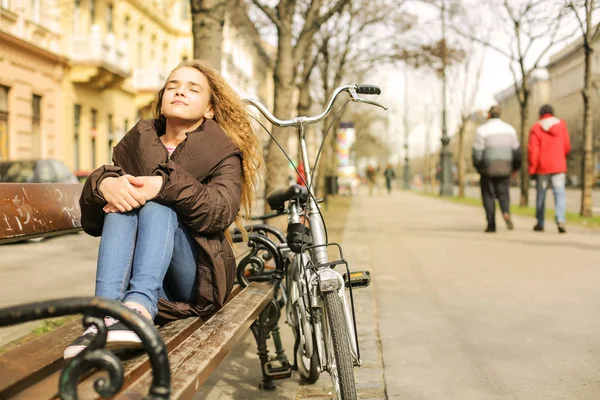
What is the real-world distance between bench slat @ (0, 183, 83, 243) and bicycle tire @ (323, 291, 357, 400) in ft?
4.55

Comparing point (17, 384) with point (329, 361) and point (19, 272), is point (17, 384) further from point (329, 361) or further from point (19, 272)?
point (19, 272)

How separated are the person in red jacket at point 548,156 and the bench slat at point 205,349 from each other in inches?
372

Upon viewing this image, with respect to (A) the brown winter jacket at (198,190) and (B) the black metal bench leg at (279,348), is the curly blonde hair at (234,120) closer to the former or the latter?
(A) the brown winter jacket at (198,190)

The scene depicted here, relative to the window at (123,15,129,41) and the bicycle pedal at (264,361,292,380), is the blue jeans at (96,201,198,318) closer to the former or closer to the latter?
the bicycle pedal at (264,361,292,380)

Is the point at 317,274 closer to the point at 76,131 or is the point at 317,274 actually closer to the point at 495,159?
the point at 495,159

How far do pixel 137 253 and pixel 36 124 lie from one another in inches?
908

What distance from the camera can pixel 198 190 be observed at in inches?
117

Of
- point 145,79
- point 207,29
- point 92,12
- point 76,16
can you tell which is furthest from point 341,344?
point 145,79

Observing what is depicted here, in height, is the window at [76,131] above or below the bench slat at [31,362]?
above

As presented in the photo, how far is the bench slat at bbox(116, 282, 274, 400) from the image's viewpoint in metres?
2.12

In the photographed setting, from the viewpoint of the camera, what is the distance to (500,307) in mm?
6012

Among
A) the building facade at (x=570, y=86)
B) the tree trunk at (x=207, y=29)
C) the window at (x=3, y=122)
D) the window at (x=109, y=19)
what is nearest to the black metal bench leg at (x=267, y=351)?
the tree trunk at (x=207, y=29)

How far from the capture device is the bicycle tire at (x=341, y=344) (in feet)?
9.80

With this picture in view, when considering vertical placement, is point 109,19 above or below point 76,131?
above
